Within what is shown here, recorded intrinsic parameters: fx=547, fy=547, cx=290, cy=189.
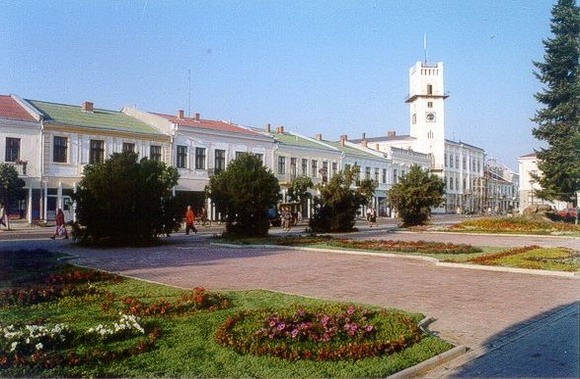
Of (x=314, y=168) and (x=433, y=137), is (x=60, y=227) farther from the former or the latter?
(x=433, y=137)

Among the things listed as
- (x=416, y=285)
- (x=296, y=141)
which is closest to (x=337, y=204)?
(x=416, y=285)

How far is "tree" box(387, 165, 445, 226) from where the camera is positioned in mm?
33406

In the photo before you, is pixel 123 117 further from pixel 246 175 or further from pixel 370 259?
pixel 370 259

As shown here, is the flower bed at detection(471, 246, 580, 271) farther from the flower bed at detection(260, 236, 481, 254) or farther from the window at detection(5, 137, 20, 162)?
the window at detection(5, 137, 20, 162)

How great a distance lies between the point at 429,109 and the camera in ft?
280

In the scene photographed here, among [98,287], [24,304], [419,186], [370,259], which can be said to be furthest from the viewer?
[419,186]

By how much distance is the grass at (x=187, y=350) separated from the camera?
5.35 metres

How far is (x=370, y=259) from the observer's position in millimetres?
16281

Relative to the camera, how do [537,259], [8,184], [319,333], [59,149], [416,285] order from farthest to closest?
1. [59,149]
2. [8,184]
3. [537,259]
4. [416,285]
5. [319,333]

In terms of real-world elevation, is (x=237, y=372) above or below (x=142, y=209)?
below

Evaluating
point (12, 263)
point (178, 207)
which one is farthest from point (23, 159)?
point (12, 263)

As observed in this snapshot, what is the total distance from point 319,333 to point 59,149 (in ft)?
118

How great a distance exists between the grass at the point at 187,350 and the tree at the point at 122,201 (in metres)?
10.9

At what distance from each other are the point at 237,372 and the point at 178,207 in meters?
16.8
